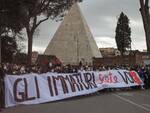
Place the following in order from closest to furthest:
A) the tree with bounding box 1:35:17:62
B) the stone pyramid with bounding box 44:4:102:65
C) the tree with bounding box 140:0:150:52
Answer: the tree with bounding box 140:0:150:52
the tree with bounding box 1:35:17:62
the stone pyramid with bounding box 44:4:102:65

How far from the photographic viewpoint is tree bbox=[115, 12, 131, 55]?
293 ft

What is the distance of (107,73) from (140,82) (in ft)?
8.97

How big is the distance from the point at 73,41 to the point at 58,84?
54.5 meters

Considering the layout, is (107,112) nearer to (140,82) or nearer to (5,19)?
(5,19)

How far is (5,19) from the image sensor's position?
2223 cm

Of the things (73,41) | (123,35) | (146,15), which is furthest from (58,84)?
(123,35)

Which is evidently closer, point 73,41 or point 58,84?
point 58,84

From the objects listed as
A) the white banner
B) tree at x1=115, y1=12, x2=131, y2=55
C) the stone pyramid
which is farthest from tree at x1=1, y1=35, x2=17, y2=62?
tree at x1=115, y1=12, x2=131, y2=55

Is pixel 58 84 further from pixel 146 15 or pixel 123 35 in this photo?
pixel 123 35

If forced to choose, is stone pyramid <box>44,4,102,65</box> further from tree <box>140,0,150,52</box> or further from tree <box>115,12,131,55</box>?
tree <box>140,0,150,52</box>

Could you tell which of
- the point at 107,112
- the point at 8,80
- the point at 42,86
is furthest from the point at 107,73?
the point at 107,112

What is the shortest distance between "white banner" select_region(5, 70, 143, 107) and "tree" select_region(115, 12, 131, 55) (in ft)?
193

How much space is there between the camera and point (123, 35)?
3573 inches

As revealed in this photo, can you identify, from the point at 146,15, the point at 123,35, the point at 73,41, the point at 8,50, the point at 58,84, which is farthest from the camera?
the point at 123,35
